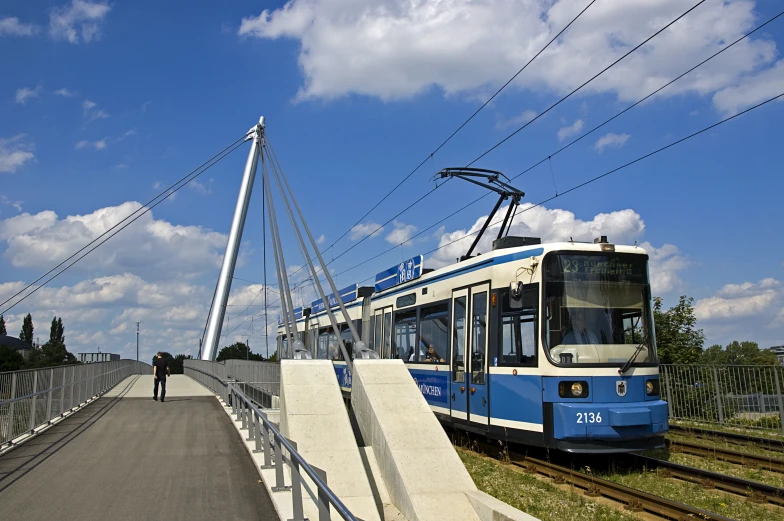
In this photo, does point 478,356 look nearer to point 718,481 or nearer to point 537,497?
point 537,497

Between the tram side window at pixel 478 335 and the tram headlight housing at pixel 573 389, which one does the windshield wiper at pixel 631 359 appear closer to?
the tram headlight housing at pixel 573 389

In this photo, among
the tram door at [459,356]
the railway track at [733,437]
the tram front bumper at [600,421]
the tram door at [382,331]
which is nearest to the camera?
the tram front bumper at [600,421]

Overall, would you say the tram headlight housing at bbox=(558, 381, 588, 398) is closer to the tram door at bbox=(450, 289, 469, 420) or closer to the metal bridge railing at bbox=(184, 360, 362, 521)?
the tram door at bbox=(450, 289, 469, 420)

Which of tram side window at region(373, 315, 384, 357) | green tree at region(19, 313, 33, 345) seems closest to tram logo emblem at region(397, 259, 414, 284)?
tram side window at region(373, 315, 384, 357)

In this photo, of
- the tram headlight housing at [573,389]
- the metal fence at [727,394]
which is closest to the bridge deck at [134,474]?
the tram headlight housing at [573,389]

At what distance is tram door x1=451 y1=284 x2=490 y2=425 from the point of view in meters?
12.2

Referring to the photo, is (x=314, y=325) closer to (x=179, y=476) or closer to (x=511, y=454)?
(x=511, y=454)

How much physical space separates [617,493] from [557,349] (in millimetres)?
2316

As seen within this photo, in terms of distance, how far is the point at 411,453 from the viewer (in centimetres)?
880

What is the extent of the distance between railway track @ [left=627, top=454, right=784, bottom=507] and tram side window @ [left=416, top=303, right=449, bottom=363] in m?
4.03

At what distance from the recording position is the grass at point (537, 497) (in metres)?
8.35

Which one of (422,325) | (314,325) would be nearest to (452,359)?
(422,325)

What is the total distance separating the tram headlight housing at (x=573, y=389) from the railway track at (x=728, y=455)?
327cm

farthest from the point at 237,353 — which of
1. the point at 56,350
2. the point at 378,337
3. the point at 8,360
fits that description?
the point at 378,337
